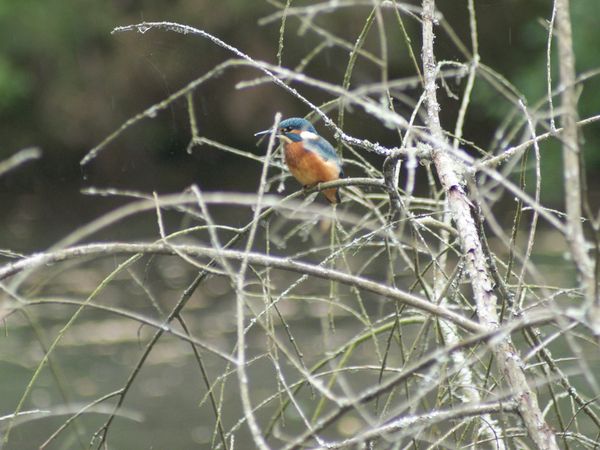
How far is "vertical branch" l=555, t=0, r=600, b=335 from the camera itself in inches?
40.9

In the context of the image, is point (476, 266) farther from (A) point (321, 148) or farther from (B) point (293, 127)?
(B) point (293, 127)

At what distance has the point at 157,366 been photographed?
7.02 metres

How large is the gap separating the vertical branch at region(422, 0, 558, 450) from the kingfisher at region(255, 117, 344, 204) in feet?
4.42

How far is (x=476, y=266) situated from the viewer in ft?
4.90

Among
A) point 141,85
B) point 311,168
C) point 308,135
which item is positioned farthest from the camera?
point 141,85

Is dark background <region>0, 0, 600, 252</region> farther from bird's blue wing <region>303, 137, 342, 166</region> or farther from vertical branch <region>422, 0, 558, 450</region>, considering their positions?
vertical branch <region>422, 0, 558, 450</region>

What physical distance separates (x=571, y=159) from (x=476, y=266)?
16.6 inches

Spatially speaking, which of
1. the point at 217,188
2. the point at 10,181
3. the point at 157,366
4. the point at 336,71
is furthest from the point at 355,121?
the point at 157,366

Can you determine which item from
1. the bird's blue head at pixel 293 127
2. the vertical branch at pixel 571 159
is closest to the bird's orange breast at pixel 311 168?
the bird's blue head at pixel 293 127

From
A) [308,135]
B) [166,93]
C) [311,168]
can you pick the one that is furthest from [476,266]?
[166,93]

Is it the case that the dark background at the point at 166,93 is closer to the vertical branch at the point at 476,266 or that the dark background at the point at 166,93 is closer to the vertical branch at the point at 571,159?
the vertical branch at the point at 476,266

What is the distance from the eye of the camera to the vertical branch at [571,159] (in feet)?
3.41

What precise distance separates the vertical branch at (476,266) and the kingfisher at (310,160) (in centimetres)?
135

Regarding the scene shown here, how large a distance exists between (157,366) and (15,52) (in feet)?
25.2
